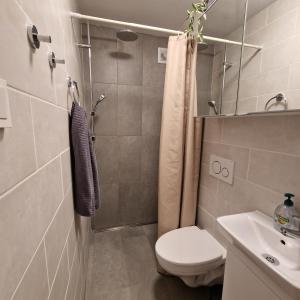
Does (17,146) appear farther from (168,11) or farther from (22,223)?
(168,11)

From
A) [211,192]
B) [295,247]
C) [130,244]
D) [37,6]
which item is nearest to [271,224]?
[295,247]

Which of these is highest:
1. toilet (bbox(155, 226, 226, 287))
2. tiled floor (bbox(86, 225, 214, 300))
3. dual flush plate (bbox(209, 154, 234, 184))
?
dual flush plate (bbox(209, 154, 234, 184))

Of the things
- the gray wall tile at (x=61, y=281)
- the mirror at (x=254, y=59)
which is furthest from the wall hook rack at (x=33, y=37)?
the mirror at (x=254, y=59)

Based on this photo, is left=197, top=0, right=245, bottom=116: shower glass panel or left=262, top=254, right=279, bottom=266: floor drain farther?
left=197, top=0, right=245, bottom=116: shower glass panel

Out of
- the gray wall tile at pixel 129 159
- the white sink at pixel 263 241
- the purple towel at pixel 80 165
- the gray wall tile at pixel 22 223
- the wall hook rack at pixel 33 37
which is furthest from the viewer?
the gray wall tile at pixel 129 159

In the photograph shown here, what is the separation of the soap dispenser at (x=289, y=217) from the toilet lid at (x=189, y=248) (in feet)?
1.78

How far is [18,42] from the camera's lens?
42 centimetres

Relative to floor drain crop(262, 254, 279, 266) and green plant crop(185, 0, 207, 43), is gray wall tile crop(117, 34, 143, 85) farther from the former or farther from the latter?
floor drain crop(262, 254, 279, 266)

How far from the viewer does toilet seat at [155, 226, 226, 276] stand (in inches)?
45.6

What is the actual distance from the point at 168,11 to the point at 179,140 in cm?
117

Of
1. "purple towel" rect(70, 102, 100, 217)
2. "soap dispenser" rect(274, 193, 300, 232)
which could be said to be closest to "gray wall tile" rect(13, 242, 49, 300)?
"purple towel" rect(70, 102, 100, 217)

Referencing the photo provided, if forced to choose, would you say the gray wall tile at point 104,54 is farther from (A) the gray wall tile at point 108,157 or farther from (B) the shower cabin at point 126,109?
(A) the gray wall tile at point 108,157

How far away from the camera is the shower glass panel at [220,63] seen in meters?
1.19

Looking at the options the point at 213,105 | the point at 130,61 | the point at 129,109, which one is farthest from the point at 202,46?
the point at 129,109
